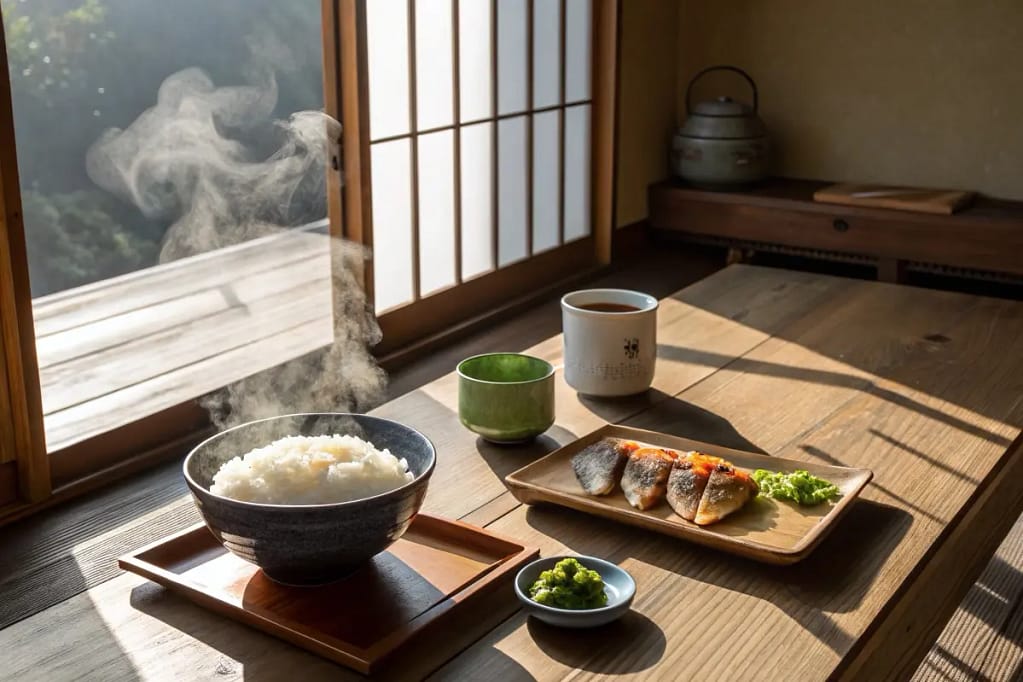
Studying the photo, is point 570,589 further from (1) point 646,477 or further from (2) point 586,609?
(1) point 646,477

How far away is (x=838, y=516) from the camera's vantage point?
4.00 ft

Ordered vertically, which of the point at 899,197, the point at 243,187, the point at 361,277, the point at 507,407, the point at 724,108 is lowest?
the point at 243,187

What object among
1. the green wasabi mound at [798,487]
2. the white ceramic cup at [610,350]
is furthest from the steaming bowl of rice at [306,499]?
the white ceramic cup at [610,350]

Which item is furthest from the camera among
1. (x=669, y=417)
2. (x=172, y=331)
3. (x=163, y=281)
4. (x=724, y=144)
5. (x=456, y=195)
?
(x=163, y=281)

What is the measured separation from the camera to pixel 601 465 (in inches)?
52.2

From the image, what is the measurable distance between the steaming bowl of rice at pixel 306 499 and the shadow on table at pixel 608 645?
0.18m

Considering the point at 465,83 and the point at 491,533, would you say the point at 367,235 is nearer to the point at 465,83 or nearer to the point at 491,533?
the point at 465,83

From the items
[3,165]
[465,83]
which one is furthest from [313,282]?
[3,165]

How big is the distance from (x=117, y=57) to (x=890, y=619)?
500cm

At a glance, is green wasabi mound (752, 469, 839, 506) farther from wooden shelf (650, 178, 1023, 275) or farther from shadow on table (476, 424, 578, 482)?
wooden shelf (650, 178, 1023, 275)

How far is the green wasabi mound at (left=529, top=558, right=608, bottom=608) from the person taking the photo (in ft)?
3.44

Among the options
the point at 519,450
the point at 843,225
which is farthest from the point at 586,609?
the point at 843,225

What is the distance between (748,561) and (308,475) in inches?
18.5

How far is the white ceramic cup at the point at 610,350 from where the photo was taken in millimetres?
1642
